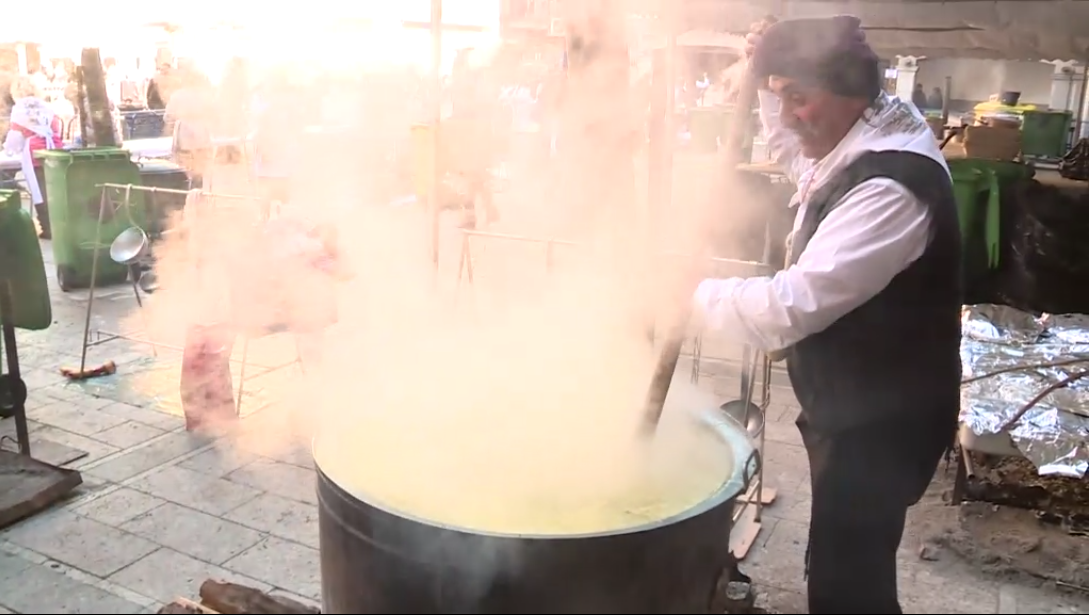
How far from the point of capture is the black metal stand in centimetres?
375

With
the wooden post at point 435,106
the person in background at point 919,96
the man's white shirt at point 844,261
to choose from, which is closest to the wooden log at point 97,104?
the wooden post at point 435,106

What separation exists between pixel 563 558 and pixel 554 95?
7.71 ft

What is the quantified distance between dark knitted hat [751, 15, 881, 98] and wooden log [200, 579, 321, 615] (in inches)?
62.0

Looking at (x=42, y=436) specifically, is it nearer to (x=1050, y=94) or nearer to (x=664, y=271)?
(x=664, y=271)

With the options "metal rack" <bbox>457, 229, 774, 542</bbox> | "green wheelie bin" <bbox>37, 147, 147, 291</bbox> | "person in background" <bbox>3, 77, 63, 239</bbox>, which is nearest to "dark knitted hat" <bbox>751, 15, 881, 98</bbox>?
"metal rack" <bbox>457, 229, 774, 542</bbox>

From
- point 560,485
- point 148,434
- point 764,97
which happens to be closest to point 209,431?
point 148,434

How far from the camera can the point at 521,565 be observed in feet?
5.24

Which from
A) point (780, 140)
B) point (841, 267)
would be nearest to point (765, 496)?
point (780, 140)

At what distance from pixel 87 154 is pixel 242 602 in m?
6.24

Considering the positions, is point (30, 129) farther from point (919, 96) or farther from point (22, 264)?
point (919, 96)

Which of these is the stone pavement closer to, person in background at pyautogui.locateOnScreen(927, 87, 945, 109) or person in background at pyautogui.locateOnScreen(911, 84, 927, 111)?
person in background at pyautogui.locateOnScreen(911, 84, 927, 111)

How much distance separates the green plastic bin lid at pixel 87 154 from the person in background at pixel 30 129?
1.16 metres

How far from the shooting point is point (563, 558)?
5.21ft

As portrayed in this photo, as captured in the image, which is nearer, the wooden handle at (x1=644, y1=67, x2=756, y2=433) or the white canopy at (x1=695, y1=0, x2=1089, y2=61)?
the wooden handle at (x1=644, y1=67, x2=756, y2=433)
